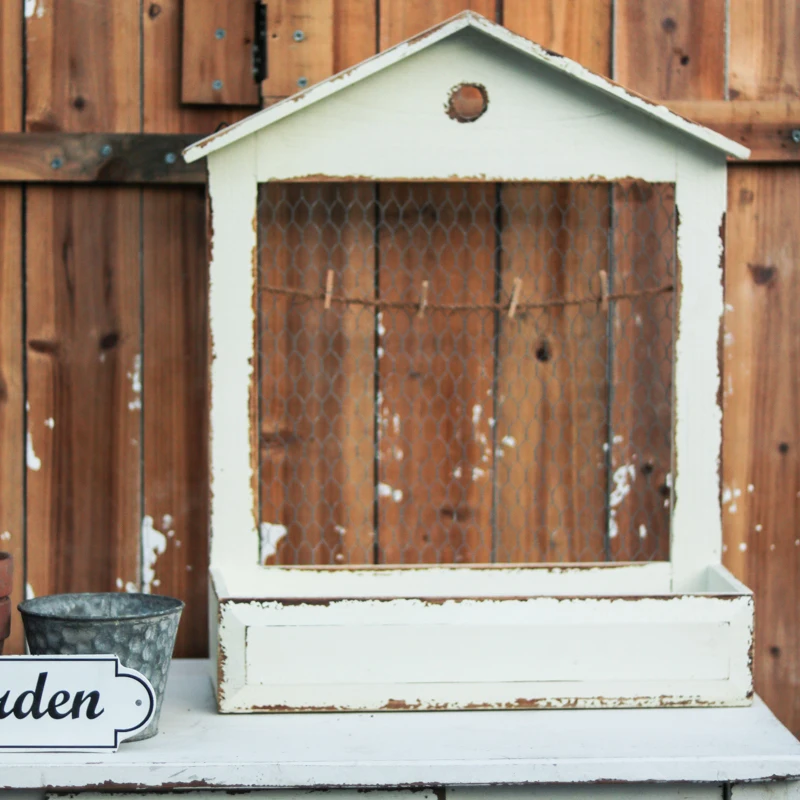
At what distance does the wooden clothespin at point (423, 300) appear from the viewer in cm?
143

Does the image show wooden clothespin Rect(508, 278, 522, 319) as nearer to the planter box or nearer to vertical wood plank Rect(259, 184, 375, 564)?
vertical wood plank Rect(259, 184, 375, 564)

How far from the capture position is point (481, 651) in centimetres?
122

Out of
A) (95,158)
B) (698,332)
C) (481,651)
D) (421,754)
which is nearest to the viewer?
(421,754)

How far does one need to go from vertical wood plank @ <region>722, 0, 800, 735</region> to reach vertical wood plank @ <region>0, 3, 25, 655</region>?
36.6 inches

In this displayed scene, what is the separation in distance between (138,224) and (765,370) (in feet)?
2.80

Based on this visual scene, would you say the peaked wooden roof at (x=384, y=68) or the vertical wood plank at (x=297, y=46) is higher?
the vertical wood plank at (x=297, y=46)

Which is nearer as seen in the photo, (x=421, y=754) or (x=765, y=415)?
(x=421, y=754)

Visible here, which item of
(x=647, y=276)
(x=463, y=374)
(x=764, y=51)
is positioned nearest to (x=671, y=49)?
(x=764, y=51)

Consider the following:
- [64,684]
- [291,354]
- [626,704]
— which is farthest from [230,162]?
[626,704]

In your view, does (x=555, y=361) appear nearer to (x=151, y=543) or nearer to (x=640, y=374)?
(x=640, y=374)

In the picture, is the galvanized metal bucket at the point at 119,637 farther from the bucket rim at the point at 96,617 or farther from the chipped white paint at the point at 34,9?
the chipped white paint at the point at 34,9

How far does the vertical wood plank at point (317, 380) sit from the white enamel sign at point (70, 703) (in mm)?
422

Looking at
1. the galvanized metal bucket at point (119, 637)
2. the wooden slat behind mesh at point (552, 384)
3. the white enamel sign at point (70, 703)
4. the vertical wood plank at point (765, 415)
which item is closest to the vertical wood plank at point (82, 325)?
the galvanized metal bucket at point (119, 637)

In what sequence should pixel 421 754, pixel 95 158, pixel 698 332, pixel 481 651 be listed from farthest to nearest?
pixel 95 158 → pixel 698 332 → pixel 481 651 → pixel 421 754
